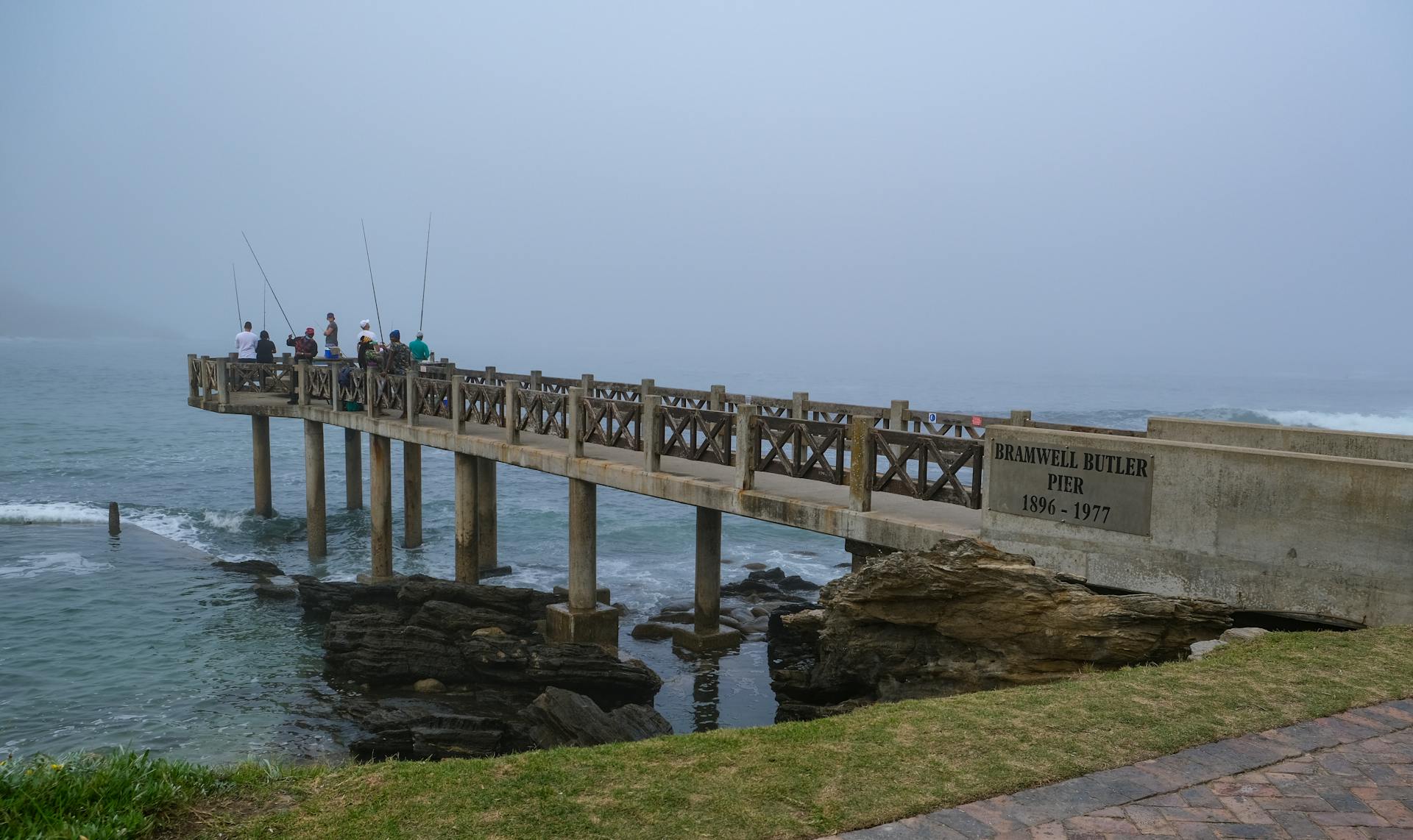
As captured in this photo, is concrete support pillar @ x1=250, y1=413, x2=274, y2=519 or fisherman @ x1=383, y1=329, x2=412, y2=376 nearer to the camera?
fisherman @ x1=383, y1=329, x2=412, y2=376

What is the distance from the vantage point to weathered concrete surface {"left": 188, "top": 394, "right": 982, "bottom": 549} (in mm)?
11742

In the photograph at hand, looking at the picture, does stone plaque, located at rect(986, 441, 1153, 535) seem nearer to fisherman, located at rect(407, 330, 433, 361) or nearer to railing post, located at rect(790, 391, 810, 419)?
railing post, located at rect(790, 391, 810, 419)

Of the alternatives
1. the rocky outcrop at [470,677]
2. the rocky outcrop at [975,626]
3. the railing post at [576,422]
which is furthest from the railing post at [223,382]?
the rocky outcrop at [975,626]

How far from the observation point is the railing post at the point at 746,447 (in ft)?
44.0

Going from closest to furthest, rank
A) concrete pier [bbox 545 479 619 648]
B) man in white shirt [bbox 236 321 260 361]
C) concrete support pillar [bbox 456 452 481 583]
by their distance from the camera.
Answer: concrete pier [bbox 545 479 619 648], concrete support pillar [bbox 456 452 481 583], man in white shirt [bbox 236 321 260 361]

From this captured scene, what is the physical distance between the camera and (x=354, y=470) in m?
32.4

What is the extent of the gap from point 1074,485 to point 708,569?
860 cm

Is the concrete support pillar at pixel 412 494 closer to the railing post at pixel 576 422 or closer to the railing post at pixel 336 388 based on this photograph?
the railing post at pixel 336 388

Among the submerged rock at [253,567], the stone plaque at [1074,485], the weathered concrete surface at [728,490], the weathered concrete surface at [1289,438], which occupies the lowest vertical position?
the submerged rock at [253,567]

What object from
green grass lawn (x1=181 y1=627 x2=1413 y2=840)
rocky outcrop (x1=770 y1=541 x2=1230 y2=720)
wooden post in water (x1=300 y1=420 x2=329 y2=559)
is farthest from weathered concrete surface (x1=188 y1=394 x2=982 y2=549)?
wooden post in water (x1=300 y1=420 x2=329 y2=559)

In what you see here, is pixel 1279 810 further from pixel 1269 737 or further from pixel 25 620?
pixel 25 620

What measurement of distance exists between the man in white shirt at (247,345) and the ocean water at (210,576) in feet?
17.9

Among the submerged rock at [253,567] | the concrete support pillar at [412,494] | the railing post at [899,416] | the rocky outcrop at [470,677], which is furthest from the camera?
the concrete support pillar at [412,494]

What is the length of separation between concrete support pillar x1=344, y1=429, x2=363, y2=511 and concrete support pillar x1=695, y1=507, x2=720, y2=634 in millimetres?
16964
